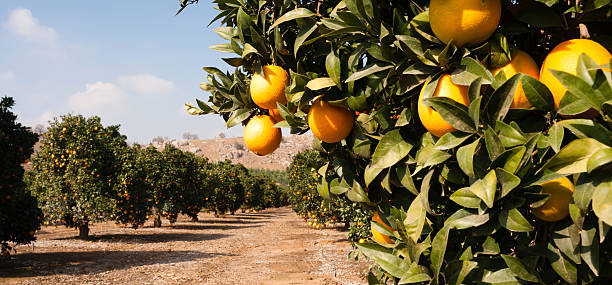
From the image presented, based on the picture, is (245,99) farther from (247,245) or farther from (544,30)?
(247,245)

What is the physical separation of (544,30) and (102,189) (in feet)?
53.0

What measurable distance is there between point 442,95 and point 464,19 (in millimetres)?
215

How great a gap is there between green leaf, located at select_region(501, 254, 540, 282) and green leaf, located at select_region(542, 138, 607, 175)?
28cm

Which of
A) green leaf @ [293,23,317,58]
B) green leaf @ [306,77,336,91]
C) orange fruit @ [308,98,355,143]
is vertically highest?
green leaf @ [293,23,317,58]

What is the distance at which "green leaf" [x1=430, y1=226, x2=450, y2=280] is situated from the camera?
109cm

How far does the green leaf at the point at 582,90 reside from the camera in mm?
840

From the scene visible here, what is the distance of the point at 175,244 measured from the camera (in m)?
15.1

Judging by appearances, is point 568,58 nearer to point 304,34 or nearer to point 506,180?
point 506,180

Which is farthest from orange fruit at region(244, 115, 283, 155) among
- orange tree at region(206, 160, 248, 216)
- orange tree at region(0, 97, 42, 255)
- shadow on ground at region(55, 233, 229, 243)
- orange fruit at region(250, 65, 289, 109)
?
orange tree at region(206, 160, 248, 216)

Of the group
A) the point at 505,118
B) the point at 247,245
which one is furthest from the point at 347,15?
the point at 247,245

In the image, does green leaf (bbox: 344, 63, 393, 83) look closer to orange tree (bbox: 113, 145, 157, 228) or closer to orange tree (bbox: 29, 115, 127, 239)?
orange tree (bbox: 29, 115, 127, 239)

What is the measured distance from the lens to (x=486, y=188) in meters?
0.96

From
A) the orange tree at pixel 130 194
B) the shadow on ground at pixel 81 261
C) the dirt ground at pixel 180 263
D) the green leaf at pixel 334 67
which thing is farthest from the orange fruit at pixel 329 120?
the orange tree at pixel 130 194

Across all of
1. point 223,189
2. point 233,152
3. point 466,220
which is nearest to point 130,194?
point 466,220
